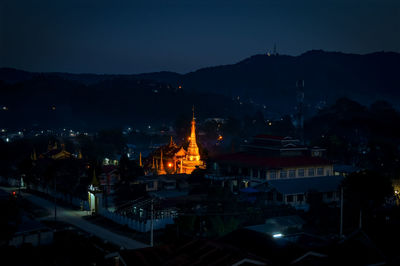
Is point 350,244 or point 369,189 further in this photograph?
point 369,189

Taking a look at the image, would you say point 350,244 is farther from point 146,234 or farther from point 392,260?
point 146,234

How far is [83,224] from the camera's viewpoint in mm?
42500

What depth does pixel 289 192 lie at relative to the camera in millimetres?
48156

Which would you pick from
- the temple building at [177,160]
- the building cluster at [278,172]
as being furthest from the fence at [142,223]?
the temple building at [177,160]

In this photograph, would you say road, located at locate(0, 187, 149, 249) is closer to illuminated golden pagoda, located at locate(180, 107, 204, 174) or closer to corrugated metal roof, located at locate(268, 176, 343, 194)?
corrugated metal roof, located at locate(268, 176, 343, 194)

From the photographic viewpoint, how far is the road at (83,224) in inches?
1407

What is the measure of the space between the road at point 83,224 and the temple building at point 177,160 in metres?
19.4

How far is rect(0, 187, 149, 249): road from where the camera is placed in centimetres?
3575

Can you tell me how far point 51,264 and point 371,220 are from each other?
23.6 m

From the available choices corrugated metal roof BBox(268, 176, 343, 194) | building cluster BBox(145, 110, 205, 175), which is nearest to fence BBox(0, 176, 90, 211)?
building cluster BBox(145, 110, 205, 175)

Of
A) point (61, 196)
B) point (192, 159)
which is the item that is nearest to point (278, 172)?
point (192, 159)

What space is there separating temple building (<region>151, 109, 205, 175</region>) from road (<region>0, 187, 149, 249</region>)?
19.4 meters

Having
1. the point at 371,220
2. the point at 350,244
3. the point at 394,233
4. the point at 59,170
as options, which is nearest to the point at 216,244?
the point at 350,244

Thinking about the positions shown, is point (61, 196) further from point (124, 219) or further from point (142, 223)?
point (142, 223)
